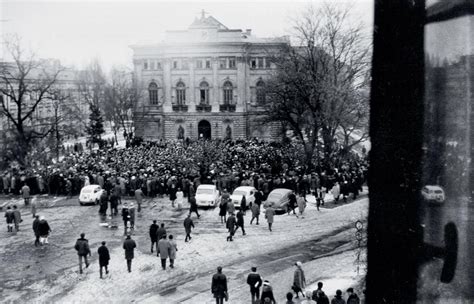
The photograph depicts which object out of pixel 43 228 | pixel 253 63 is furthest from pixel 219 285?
pixel 253 63

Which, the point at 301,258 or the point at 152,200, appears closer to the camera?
the point at 301,258

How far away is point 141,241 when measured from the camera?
19969 millimetres

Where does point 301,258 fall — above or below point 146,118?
below

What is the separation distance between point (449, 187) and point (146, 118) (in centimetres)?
5042

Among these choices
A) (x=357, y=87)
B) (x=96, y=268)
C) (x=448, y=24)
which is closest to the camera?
(x=448, y=24)

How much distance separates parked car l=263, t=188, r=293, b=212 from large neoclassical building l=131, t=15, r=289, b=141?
130ft

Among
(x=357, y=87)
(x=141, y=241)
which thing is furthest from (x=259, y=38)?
(x=141, y=241)

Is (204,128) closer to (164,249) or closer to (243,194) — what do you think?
(243,194)

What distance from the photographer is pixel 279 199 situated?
24234 mm

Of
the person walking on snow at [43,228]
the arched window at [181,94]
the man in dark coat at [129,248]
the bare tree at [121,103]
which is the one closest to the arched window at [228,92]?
the arched window at [181,94]

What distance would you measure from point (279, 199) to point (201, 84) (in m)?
43.6

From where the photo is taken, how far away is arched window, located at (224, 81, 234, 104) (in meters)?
65.8

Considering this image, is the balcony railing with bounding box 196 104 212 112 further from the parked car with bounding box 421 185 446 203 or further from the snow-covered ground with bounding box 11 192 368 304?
the parked car with bounding box 421 185 446 203

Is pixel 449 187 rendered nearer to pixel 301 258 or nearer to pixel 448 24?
pixel 301 258
